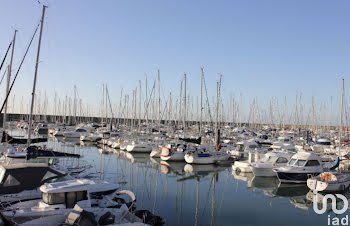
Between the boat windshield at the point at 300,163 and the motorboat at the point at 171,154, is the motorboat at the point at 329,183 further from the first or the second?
the motorboat at the point at 171,154

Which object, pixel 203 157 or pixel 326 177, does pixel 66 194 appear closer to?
pixel 326 177

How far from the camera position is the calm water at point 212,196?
15.1m

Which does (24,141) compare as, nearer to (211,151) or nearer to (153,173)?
(153,173)

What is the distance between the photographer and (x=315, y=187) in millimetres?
19703

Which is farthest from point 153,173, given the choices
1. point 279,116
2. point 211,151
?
point 279,116

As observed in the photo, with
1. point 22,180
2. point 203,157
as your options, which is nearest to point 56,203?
point 22,180

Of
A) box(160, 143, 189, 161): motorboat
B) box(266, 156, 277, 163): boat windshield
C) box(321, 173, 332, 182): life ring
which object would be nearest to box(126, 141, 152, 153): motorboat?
box(160, 143, 189, 161): motorboat

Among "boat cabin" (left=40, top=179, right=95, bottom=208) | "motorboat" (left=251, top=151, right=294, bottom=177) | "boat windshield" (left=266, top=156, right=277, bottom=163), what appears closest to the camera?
"boat cabin" (left=40, top=179, right=95, bottom=208)

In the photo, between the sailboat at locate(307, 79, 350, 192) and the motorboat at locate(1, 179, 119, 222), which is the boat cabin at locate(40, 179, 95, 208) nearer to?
the motorboat at locate(1, 179, 119, 222)

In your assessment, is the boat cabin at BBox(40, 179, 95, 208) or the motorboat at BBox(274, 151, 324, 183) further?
the motorboat at BBox(274, 151, 324, 183)

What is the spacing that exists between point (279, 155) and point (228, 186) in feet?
→ 20.1

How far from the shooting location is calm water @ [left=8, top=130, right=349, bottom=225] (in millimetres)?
15148

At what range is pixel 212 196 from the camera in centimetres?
1972

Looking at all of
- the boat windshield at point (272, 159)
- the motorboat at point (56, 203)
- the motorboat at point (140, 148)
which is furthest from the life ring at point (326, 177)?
the motorboat at point (140, 148)
